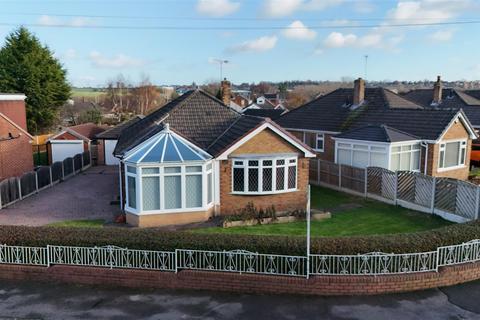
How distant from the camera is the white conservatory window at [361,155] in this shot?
73.8 ft

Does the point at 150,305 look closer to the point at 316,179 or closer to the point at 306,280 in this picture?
the point at 306,280

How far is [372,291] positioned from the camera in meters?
10.5

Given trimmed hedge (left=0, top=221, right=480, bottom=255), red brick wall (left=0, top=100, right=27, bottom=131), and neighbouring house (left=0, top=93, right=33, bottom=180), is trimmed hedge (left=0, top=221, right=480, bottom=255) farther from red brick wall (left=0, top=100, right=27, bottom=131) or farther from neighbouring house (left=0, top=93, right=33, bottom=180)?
red brick wall (left=0, top=100, right=27, bottom=131)

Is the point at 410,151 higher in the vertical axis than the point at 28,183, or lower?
higher

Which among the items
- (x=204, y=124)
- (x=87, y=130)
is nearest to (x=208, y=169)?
(x=204, y=124)

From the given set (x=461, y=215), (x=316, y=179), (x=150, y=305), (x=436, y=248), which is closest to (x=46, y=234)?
(x=150, y=305)

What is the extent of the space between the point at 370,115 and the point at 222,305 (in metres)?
19.7

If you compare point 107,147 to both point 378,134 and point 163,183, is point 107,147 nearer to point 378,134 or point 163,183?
point 163,183

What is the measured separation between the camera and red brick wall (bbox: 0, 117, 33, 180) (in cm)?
2436

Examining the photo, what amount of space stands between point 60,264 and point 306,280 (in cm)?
632

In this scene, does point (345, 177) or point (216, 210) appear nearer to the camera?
point (216, 210)

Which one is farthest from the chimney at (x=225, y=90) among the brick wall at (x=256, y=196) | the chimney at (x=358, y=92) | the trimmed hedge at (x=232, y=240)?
the trimmed hedge at (x=232, y=240)

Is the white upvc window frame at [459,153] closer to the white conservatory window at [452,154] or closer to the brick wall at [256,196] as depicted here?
the white conservatory window at [452,154]

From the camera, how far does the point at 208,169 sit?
692 inches
